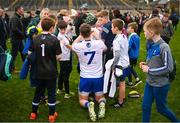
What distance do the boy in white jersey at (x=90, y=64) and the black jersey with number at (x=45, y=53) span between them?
24.6 inches

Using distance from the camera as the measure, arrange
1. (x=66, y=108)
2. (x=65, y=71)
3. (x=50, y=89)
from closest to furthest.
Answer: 1. (x=50, y=89)
2. (x=66, y=108)
3. (x=65, y=71)

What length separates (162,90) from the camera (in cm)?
618

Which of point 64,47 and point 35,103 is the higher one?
point 64,47

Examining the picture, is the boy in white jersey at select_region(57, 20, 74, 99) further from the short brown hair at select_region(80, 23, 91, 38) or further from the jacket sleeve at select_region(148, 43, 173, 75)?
the jacket sleeve at select_region(148, 43, 173, 75)

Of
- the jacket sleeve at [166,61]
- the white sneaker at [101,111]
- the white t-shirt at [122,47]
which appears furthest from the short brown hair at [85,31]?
the jacket sleeve at [166,61]

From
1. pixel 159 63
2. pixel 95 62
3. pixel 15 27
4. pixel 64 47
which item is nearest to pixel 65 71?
pixel 64 47

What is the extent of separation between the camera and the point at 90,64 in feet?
24.4

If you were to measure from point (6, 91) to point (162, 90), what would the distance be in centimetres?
456

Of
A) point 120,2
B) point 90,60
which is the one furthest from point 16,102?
point 120,2

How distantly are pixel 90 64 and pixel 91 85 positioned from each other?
0.43 meters

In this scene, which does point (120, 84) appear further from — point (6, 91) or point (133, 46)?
point (6, 91)

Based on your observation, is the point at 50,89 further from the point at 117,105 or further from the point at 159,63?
the point at 159,63

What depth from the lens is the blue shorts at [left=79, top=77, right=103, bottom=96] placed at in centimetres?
747

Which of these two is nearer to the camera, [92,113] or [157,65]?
[157,65]
